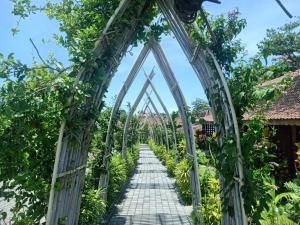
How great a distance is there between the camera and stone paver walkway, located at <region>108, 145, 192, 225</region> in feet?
22.2

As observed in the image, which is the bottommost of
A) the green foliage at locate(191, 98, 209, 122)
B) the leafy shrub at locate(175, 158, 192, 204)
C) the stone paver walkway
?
the stone paver walkway

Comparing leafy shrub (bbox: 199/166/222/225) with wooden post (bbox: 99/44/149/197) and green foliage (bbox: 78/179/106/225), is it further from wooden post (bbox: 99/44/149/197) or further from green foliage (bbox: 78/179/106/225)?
wooden post (bbox: 99/44/149/197)

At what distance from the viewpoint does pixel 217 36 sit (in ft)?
11.0

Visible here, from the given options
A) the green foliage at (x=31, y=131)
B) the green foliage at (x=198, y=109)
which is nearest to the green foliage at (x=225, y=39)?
the green foliage at (x=198, y=109)

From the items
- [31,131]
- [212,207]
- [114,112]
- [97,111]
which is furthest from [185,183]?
[31,131]

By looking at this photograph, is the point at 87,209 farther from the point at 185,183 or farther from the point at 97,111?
the point at 185,183

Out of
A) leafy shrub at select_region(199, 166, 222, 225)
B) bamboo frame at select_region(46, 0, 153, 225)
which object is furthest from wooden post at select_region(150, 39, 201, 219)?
bamboo frame at select_region(46, 0, 153, 225)

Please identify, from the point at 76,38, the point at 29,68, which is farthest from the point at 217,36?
the point at 29,68

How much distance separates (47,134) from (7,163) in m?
0.41

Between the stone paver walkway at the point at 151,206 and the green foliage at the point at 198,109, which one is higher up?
the green foliage at the point at 198,109

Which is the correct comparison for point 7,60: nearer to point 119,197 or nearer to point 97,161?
point 97,161

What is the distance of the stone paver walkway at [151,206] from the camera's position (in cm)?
675

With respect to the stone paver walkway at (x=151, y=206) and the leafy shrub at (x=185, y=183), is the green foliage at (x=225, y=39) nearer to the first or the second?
the stone paver walkway at (x=151, y=206)

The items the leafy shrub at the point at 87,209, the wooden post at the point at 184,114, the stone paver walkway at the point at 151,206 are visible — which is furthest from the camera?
the stone paver walkway at the point at 151,206
